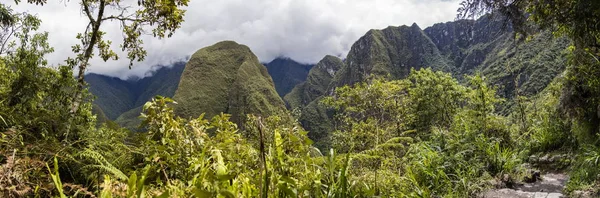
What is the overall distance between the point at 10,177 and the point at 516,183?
685 centimetres

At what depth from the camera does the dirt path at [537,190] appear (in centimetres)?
538

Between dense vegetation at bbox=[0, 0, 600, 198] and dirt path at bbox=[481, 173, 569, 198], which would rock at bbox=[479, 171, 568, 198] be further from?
dense vegetation at bbox=[0, 0, 600, 198]

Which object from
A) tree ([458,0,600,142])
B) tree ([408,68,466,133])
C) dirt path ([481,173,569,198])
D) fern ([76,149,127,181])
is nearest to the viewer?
fern ([76,149,127,181])

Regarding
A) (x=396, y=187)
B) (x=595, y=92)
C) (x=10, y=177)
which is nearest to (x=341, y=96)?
(x=595, y=92)

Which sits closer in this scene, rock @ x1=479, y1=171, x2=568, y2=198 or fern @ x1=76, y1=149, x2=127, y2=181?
fern @ x1=76, y1=149, x2=127, y2=181

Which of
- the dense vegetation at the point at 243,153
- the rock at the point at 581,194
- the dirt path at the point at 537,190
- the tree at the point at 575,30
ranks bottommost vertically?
the dirt path at the point at 537,190

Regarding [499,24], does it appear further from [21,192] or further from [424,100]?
[424,100]

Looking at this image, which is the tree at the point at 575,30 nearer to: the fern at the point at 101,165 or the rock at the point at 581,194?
the rock at the point at 581,194

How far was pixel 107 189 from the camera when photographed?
1.77 metres

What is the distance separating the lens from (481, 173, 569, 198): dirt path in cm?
538

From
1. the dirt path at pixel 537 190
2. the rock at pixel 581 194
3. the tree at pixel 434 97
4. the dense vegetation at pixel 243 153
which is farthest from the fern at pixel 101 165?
the tree at pixel 434 97

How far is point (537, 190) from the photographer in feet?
19.5

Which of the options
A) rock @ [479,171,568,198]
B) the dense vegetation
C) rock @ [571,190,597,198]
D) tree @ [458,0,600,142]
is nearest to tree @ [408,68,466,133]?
the dense vegetation

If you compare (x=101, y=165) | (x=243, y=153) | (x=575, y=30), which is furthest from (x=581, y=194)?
(x=101, y=165)
